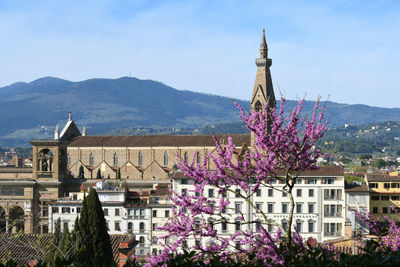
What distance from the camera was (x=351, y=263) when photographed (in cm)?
1272

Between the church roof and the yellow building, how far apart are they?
2910 cm

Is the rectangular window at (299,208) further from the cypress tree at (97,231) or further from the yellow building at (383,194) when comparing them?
the cypress tree at (97,231)

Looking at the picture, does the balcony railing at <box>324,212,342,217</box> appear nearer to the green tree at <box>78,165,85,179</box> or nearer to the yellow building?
the yellow building

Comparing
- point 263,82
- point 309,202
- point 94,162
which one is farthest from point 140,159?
point 309,202

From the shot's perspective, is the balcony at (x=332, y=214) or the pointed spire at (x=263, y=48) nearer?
the balcony at (x=332, y=214)

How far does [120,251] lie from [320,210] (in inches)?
1076

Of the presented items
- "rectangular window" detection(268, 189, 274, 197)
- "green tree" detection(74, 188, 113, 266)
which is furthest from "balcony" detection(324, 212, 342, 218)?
"green tree" detection(74, 188, 113, 266)

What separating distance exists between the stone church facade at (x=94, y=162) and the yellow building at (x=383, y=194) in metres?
24.8

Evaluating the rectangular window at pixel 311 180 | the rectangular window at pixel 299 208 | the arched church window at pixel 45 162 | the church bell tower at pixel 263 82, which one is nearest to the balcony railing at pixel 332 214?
the rectangular window at pixel 299 208

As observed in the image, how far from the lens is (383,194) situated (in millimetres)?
65688

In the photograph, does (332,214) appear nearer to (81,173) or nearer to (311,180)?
(311,180)

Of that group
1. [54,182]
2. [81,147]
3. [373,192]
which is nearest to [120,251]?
[373,192]

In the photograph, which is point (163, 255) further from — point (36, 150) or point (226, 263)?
point (36, 150)

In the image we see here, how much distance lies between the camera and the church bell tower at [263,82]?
93438 mm
